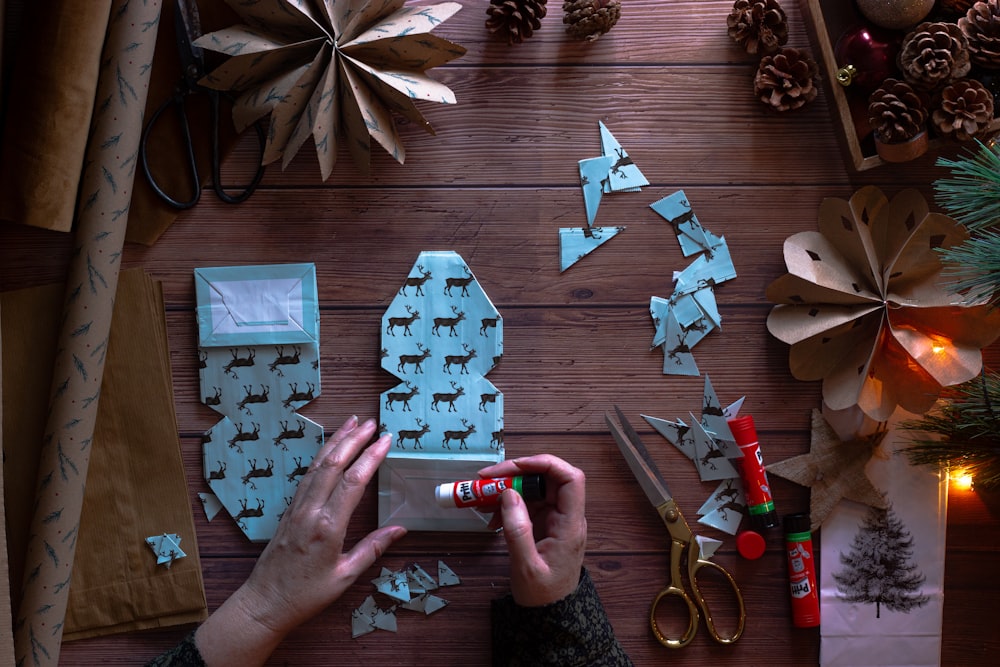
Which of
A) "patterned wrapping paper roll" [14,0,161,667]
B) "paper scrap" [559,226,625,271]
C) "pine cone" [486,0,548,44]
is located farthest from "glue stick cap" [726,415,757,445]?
"patterned wrapping paper roll" [14,0,161,667]

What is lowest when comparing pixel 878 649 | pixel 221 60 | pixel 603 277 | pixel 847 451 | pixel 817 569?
pixel 878 649

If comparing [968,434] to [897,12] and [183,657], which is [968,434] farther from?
[183,657]

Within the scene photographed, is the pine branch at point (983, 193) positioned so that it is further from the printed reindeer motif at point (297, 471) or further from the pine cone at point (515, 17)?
the printed reindeer motif at point (297, 471)

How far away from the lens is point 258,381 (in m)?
1.07

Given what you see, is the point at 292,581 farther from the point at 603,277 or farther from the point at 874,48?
the point at 874,48

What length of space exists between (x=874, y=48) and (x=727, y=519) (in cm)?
69

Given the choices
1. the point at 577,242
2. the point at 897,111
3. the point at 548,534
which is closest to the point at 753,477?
the point at 548,534

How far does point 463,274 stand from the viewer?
107 centimetres

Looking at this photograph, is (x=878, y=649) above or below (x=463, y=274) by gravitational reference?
below

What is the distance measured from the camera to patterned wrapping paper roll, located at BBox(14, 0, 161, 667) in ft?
3.17

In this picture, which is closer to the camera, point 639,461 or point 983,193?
point 983,193

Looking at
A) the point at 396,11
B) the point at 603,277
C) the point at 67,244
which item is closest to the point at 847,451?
the point at 603,277

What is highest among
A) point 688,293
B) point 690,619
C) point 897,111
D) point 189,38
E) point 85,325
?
point 189,38

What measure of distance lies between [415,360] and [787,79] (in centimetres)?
67
